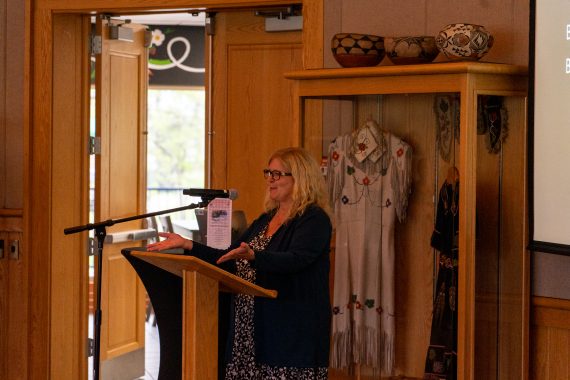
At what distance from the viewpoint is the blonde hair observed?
12.0 feet

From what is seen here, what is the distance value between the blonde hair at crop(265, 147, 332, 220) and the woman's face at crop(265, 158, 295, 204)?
2 cm

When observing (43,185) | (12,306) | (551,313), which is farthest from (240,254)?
(12,306)

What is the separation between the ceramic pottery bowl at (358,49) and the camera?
4105 millimetres

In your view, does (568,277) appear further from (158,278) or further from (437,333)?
(158,278)

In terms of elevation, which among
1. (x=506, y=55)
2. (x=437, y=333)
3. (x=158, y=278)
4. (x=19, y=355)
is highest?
(x=506, y=55)

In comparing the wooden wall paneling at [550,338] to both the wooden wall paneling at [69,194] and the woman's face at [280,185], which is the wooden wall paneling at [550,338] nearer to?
the woman's face at [280,185]

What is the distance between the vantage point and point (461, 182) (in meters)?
3.80

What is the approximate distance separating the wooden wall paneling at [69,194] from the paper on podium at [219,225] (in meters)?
1.65

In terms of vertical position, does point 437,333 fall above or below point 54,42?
below

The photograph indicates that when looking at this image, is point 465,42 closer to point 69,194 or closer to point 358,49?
point 358,49

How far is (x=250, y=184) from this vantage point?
534 cm

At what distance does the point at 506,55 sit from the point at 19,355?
10.2 ft

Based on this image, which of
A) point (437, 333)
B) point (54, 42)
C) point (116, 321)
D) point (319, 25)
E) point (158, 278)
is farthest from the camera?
point (116, 321)

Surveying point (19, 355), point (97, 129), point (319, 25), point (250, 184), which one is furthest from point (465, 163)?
point (19, 355)
